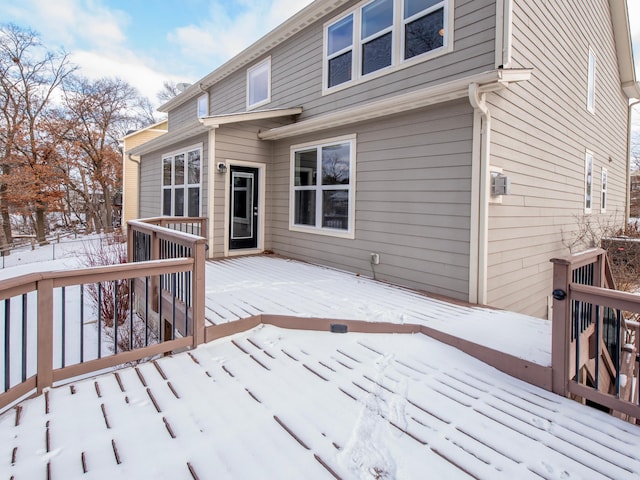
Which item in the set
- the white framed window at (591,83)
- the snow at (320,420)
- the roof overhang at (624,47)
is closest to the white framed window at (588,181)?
the white framed window at (591,83)

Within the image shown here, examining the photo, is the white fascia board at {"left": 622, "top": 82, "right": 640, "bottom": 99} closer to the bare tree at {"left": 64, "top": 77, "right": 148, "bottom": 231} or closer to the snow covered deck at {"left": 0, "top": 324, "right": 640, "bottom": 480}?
the snow covered deck at {"left": 0, "top": 324, "right": 640, "bottom": 480}

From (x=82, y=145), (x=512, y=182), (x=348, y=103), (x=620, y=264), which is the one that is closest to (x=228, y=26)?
(x=82, y=145)

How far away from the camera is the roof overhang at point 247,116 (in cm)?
648

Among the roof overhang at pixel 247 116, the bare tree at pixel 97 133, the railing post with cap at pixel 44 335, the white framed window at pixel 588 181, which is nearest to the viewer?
the railing post with cap at pixel 44 335

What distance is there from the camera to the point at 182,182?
8.46 meters

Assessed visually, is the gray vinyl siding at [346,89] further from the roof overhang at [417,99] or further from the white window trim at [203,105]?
the roof overhang at [417,99]

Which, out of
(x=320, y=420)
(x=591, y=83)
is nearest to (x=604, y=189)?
(x=591, y=83)

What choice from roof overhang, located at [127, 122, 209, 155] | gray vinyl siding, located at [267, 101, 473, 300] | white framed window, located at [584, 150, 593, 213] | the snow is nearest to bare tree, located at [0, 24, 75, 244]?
roof overhang, located at [127, 122, 209, 155]

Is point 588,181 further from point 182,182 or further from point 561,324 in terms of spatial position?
point 182,182

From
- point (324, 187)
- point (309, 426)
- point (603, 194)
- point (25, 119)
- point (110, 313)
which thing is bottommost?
point (110, 313)

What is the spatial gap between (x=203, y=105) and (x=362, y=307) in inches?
377

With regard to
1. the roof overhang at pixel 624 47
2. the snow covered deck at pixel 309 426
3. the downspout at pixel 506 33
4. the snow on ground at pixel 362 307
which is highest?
the roof overhang at pixel 624 47

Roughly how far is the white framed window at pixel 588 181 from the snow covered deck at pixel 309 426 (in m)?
6.71

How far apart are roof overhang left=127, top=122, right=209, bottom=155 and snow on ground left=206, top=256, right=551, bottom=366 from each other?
2986mm
